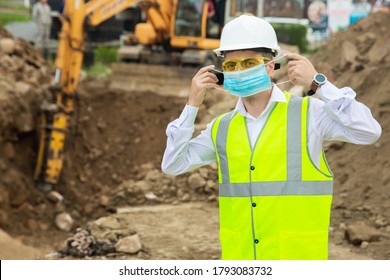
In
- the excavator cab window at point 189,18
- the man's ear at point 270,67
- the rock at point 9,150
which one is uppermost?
the excavator cab window at point 189,18

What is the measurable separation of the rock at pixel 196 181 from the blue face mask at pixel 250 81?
295 inches

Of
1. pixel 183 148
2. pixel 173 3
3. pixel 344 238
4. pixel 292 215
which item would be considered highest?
pixel 173 3

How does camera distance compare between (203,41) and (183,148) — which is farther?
(203,41)

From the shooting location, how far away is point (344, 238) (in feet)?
28.7

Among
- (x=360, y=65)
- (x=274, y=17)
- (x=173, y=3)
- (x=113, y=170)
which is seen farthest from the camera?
(x=274, y=17)

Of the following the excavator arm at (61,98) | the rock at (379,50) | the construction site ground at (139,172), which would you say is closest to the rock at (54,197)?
the construction site ground at (139,172)

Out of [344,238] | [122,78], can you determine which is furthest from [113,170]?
[344,238]

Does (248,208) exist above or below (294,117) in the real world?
below

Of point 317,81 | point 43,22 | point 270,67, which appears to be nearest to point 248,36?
point 270,67

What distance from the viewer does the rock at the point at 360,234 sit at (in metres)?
8.35

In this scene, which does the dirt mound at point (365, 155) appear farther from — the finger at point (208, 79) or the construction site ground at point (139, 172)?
the finger at point (208, 79)

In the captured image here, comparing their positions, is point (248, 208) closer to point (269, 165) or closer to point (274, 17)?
point (269, 165)

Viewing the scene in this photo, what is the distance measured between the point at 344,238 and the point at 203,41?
8.82 m

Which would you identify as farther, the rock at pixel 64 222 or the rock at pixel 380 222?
the rock at pixel 64 222
